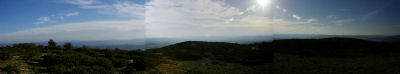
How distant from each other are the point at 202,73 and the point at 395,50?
14347mm

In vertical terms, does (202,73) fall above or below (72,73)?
below

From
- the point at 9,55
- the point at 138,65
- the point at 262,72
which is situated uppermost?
the point at 9,55

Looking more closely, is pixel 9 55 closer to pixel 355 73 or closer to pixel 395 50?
pixel 355 73

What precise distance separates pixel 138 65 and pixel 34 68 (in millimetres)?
3671

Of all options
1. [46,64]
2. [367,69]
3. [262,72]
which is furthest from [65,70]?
[367,69]

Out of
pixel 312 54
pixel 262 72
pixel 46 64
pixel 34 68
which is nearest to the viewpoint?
pixel 34 68

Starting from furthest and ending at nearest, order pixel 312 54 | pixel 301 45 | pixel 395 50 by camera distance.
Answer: pixel 301 45 < pixel 312 54 < pixel 395 50

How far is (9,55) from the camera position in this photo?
696cm

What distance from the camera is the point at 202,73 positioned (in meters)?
7.12

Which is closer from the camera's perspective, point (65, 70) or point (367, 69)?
point (65, 70)

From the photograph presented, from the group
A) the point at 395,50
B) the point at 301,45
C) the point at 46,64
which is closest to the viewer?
the point at 46,64

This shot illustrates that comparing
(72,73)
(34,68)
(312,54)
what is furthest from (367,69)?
(34,68)

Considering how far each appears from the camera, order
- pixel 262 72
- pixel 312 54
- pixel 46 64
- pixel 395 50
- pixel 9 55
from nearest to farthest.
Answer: pixel 46 64 → pixel 9 55 → pixel 262 72 → pixel 395 50 → pixel 312 54

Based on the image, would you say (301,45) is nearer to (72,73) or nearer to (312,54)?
(312,54)
